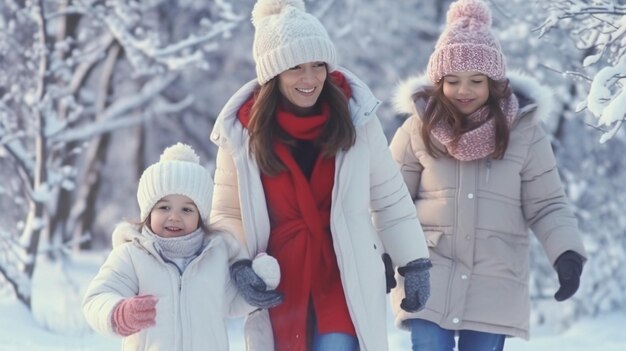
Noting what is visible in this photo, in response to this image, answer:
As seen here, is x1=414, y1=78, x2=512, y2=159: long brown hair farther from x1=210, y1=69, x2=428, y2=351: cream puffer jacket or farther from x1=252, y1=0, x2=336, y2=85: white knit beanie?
x1=252, y1=0, x2=336, y2=85: white knit beanie

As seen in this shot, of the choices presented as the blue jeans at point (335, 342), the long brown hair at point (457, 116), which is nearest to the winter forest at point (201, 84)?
the long brown hair at point (457, 116)

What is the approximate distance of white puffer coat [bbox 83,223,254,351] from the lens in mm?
4461

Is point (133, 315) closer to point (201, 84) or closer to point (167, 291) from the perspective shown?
point (167, 291)

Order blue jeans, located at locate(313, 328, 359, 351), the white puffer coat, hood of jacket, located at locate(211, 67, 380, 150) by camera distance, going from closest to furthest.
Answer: the white puffer coat, blue jeans, located at locate(313, 328, 359, 351), hood of jacket, located at locate(211, 67, 380, 150)

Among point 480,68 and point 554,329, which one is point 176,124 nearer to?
point 554,329

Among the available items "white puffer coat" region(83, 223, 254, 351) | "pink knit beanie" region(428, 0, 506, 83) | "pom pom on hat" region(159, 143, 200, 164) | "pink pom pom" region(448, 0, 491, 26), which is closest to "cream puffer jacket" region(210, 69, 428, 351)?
"pom pom on hat" region(159, 143, 200, 164)

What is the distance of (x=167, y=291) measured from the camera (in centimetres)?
452

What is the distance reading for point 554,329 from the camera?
11180 mm

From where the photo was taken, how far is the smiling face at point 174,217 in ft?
15.3

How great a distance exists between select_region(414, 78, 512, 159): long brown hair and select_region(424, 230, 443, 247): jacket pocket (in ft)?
1.06

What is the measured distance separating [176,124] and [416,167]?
13.3 metres

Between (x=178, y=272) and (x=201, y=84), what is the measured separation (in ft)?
40.7

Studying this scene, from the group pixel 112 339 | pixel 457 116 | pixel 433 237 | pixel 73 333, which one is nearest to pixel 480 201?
pixel 433 237

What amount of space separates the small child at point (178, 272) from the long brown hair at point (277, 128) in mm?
232
